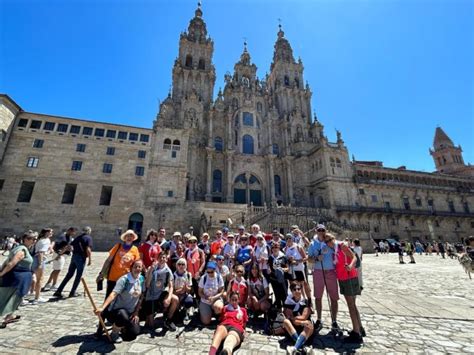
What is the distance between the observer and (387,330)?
467 cm

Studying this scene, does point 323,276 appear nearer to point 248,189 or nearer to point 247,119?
point 248,189

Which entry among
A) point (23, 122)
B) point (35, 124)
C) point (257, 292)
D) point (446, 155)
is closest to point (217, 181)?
point (35, 124)

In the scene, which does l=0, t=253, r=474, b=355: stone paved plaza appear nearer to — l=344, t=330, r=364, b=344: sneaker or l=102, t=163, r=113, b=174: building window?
l=344, t=330, r=364, b=344: sneaker

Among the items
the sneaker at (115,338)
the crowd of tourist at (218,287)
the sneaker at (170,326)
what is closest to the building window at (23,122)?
the crowd of tourist at (218,287)

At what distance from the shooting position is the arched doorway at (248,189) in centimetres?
3312

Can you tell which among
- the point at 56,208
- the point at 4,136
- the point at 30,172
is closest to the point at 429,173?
the point at 56,208

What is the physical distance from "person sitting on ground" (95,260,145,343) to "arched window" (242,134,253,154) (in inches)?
1262

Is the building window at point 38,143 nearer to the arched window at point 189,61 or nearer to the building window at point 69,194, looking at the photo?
the building window at point 69,194

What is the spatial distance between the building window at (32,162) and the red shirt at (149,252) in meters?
26.0

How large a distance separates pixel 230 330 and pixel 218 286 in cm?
136

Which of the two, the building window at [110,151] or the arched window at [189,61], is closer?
the building window at [110,151]

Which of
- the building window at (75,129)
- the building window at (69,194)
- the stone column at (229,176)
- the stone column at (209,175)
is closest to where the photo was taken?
the building window at (69,194)

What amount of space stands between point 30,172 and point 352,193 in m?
40.0

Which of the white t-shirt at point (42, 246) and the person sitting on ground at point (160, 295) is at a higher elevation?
the white t-shirt at point (42, 246)
